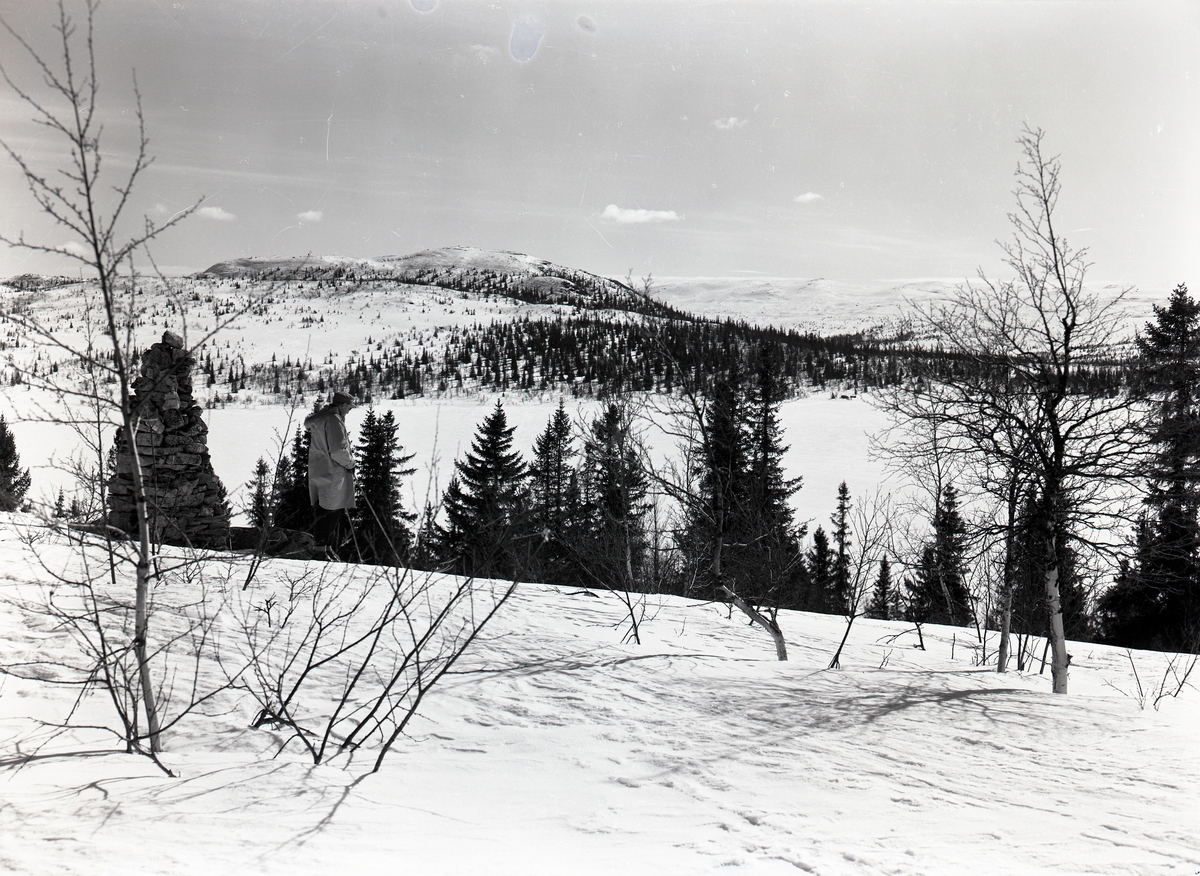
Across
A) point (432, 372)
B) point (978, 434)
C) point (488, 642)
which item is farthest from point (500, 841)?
point (432, 372)

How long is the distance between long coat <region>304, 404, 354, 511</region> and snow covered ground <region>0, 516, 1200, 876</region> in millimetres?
2140

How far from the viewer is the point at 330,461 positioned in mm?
9594

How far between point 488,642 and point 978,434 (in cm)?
675

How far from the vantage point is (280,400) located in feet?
230

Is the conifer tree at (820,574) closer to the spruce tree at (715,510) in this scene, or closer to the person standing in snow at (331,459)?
the spruce tree at (715,510)

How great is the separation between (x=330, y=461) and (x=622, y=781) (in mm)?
6468

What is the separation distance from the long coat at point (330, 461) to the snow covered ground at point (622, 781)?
2.14m

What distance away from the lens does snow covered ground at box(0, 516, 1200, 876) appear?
311 centimetres

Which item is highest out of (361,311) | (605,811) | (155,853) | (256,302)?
(361,311)

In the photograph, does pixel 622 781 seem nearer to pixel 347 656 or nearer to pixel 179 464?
pixel 347 656

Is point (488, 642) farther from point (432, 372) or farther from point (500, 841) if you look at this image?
point (432, 372)

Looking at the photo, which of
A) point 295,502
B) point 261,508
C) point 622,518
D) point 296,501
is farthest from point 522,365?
point 261,508

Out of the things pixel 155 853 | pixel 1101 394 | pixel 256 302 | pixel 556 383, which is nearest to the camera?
pixel 155 853

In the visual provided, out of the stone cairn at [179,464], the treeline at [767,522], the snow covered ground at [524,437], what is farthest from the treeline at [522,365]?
the stone cairn at [179,464]
